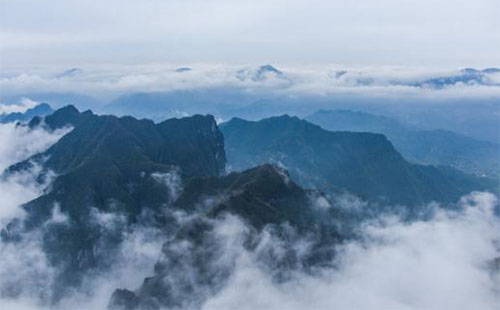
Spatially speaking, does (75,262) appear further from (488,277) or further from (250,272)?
(488,277)

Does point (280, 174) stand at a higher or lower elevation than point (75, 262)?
higher

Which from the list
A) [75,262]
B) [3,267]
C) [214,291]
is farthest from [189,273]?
[3,267]

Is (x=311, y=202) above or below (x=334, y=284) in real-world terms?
above

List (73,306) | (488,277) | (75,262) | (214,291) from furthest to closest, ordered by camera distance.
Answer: (75,262), (73,306), (488,277), (214,291)

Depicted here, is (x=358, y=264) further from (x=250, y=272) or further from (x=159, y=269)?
(x=159, y=269)

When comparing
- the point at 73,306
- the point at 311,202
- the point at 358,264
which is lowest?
the point at 73,306

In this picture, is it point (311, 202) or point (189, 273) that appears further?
point (311, 202)

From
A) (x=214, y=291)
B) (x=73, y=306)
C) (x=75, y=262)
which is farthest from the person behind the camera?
(x=75, y=262)

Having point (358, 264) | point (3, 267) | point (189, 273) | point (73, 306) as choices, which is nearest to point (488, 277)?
point (358, 264)

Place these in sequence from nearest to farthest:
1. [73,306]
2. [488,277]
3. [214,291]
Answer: [214,291] → [488,277] → [73,306]
